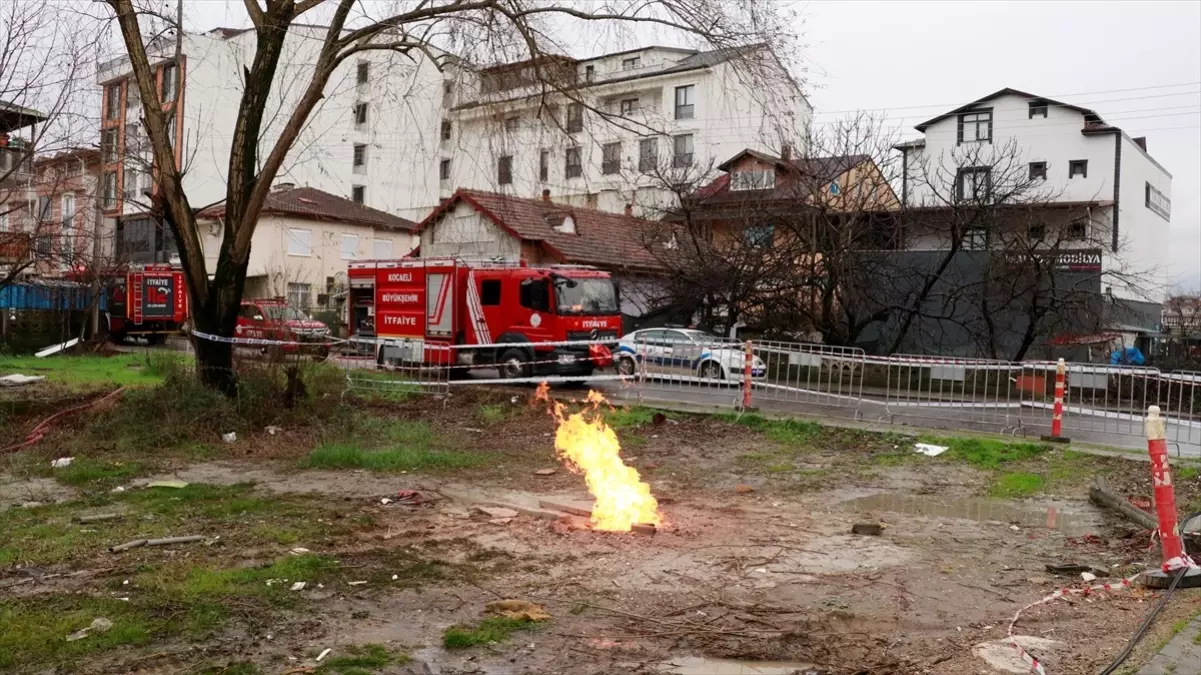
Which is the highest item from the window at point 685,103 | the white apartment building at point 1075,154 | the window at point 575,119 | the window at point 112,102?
the window at point 685,103

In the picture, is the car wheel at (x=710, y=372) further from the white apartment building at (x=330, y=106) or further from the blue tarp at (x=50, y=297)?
the blue tarp at (x=50, y=297)

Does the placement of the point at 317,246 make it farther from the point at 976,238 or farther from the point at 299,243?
the point at 976,238

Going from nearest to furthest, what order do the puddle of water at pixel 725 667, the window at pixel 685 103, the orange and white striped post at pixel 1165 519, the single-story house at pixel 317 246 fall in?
the puddle of water at pixel 725 667
the orange and white striped post at pixel 1165 519
the single-story house at pixel 317 246
the window at pixel 685 103

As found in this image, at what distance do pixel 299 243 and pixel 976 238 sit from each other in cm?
3137

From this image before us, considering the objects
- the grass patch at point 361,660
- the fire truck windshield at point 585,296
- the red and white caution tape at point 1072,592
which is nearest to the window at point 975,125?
the fire truck windshield at point 585,296

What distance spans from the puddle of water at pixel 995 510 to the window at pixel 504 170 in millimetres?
6446

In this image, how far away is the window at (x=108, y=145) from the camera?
15.1 metres

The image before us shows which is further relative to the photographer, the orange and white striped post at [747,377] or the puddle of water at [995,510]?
the orange and white striped post at [747,377]

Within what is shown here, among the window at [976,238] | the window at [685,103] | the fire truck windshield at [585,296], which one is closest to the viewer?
the fire truck windshield at [585,296]

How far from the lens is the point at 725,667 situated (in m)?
4.81

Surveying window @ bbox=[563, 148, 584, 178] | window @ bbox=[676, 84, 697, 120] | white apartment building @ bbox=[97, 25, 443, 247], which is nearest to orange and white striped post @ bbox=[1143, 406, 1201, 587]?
window @ bbox=[563, 148, 584, 178]

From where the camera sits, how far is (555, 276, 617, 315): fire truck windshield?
19695mm

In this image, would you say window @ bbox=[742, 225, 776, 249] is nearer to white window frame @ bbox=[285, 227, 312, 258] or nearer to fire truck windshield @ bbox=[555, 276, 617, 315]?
fire truck windshield @ bbox=[555, 276, 617, 315]

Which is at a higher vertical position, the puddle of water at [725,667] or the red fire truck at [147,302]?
the red fire truck at [147,302]
